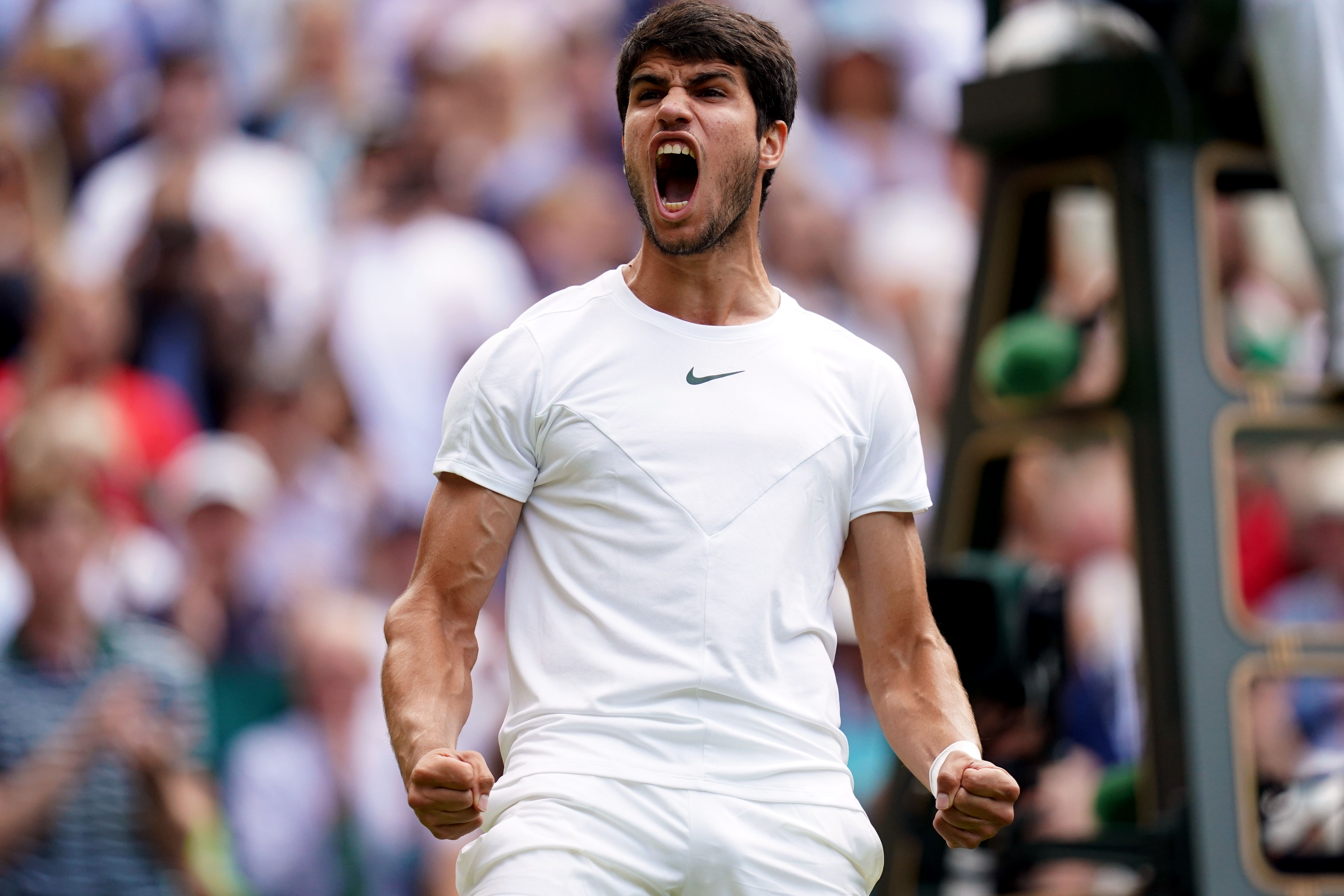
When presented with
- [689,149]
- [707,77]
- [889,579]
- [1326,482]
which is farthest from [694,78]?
[1326,482]

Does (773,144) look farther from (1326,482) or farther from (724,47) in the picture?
(1326,482)

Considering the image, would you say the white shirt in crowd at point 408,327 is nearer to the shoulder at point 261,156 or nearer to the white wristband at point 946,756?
the shoulder at point 261,156

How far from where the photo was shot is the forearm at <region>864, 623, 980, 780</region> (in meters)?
2.64

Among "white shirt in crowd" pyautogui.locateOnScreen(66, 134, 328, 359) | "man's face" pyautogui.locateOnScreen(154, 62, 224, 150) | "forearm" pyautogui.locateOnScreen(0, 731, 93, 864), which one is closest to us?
"forearm" pyautogui.locateOnScreen(0, 731, 93, 864)

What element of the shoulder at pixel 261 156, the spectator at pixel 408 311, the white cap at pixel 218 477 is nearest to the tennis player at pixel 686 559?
the white cap at pixel 218 477

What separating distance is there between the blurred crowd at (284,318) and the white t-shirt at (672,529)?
3660mm

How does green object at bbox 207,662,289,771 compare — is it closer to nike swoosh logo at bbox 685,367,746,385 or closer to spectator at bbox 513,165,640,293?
spectator at bbox 513,165,640,293

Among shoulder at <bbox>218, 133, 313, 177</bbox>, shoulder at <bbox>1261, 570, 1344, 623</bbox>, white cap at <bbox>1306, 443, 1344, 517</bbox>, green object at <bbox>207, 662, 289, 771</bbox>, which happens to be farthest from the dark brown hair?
white cap at <bbox>1306, 443, 1344, 517</bbox>

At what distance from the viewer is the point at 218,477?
772cm

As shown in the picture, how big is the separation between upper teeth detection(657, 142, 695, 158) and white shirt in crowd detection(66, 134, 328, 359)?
19.3ft

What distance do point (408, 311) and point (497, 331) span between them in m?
1.91

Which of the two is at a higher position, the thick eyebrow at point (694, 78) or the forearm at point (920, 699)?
the thick eyebrow at point (694, 78)

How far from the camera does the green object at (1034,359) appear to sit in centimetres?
558

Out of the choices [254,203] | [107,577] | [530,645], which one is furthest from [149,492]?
[530,645]
